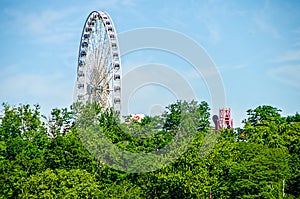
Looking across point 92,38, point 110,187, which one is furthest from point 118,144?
point 92,38

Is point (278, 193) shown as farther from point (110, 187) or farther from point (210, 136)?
point (110, 187)

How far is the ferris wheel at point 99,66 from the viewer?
3381cm

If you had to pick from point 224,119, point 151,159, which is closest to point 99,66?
point 151,159

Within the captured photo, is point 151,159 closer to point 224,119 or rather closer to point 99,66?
point 99,66

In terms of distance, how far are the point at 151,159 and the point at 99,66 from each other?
7.31 m

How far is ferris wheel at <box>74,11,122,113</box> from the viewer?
33812mm

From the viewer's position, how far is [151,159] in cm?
3141

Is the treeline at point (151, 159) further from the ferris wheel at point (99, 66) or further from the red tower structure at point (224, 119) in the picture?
the red tower structure at point (224, 119)

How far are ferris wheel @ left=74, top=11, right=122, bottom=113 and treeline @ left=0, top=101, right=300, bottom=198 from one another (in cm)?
96

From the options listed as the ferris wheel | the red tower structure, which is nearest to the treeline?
the ferris wheel

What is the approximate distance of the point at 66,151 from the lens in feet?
108

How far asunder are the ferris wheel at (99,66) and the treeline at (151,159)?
0.96 meters

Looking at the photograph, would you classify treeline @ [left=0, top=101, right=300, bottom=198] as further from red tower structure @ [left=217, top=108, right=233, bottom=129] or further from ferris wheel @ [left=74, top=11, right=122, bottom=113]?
red tower structure @ [left=217, top=108, right=233, bottom=129]

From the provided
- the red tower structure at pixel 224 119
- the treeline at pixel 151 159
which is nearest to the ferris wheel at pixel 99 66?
the treeline at pixel 151 159
